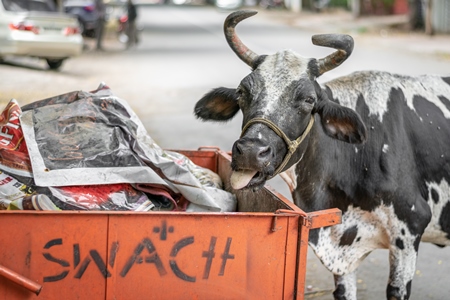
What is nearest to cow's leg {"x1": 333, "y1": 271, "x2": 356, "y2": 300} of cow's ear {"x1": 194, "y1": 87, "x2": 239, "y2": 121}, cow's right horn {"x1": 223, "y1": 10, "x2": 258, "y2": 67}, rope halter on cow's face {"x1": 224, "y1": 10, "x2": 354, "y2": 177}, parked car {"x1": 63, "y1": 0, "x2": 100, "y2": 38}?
rope halter on cow's face {"x1": 224, "y1": 10, "x2": 354, "y2": 177}

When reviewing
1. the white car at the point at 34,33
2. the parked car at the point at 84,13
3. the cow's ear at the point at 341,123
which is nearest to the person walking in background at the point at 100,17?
the parked car at the point at 84,13

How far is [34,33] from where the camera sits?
671 inches

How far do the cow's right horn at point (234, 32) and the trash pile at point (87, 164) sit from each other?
2.53ft

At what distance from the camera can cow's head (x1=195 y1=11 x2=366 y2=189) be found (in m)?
3.92

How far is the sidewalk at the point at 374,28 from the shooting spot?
25.8 metres

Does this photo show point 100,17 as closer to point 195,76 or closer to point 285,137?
point 195,76

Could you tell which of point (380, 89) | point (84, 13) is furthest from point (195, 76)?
point (380, 89)

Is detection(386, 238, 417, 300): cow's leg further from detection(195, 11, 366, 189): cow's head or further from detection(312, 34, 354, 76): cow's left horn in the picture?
detection(312, 34, 354, 76): cow's left horn

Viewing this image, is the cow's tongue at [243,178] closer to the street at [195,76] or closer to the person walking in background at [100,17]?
the street at [195,76]

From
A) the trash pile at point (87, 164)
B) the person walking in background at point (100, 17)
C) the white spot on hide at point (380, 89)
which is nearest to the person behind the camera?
the trash pile at point (87, 164)

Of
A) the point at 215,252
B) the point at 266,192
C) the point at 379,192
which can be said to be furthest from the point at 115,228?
the point at 379,192

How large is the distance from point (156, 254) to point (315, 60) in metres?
1.63

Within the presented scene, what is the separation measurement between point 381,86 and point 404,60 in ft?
54.6

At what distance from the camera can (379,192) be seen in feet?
15.1
